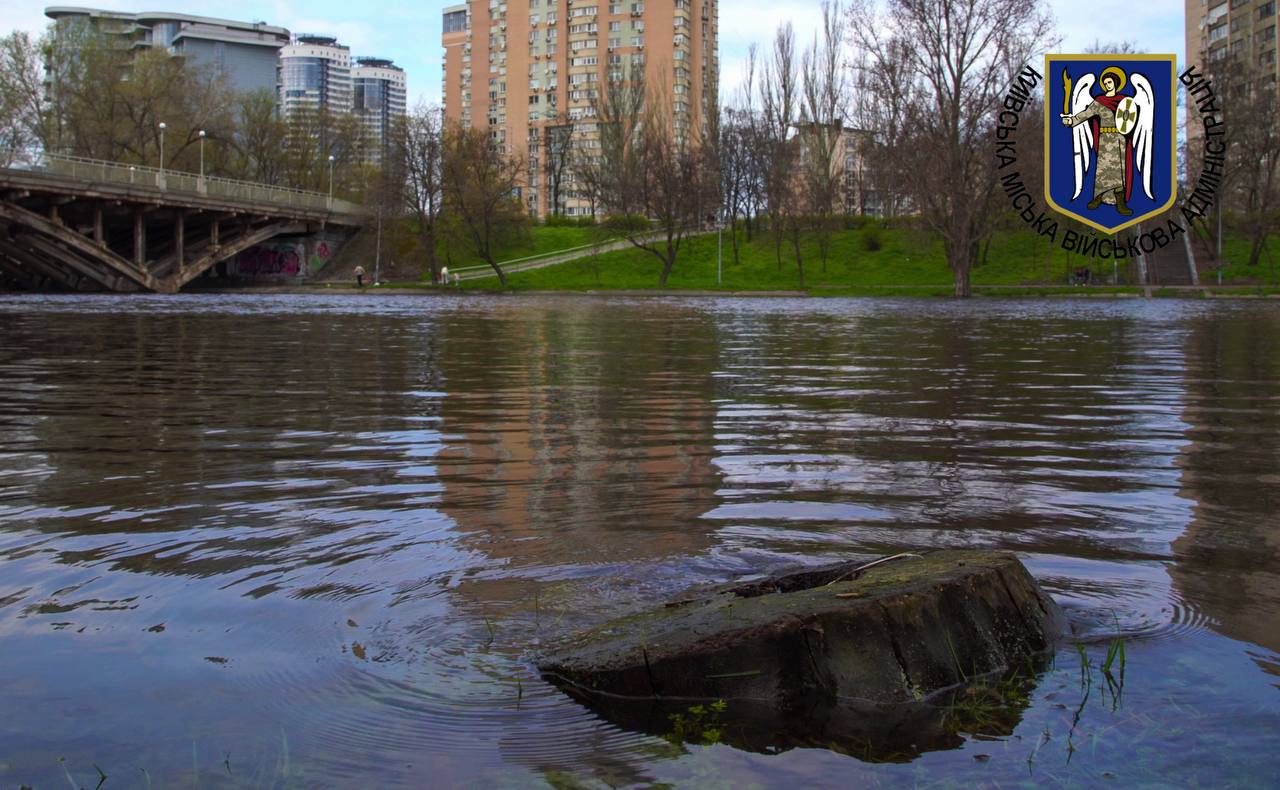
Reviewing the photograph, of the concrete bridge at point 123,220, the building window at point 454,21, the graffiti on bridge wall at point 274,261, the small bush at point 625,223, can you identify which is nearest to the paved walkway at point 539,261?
the small bush at point 625,223

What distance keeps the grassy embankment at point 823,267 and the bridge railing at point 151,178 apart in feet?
30.2

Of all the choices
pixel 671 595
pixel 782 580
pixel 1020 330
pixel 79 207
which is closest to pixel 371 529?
pixel 671 595

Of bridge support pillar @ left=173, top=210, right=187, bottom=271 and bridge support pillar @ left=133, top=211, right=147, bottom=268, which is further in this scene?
bridge support pillar @ left=173, top=210, right=187, bottom=271

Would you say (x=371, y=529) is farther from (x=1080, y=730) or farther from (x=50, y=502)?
(x=1080, y=730)

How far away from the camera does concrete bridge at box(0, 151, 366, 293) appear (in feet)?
169

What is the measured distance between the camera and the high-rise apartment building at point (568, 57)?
12062 centimetres

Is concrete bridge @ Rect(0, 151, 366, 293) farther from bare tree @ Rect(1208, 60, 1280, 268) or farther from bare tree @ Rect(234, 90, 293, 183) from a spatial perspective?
bare tree @ Rect(1208, 60, 1280, 268)

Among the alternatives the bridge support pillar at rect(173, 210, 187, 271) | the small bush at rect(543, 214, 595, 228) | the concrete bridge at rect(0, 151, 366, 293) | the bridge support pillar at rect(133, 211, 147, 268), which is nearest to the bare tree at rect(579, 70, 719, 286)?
the small bush at rect(543, 214, 595, 228)

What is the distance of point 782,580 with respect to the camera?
4.30 metres

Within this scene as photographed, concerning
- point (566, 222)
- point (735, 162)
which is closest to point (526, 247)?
point (566, 222)

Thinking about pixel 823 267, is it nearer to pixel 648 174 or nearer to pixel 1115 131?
pixel 648 174

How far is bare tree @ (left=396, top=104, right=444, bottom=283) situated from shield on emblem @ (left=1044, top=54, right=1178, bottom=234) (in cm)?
4426

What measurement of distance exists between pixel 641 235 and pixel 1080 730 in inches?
2889

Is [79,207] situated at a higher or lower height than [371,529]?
higher
